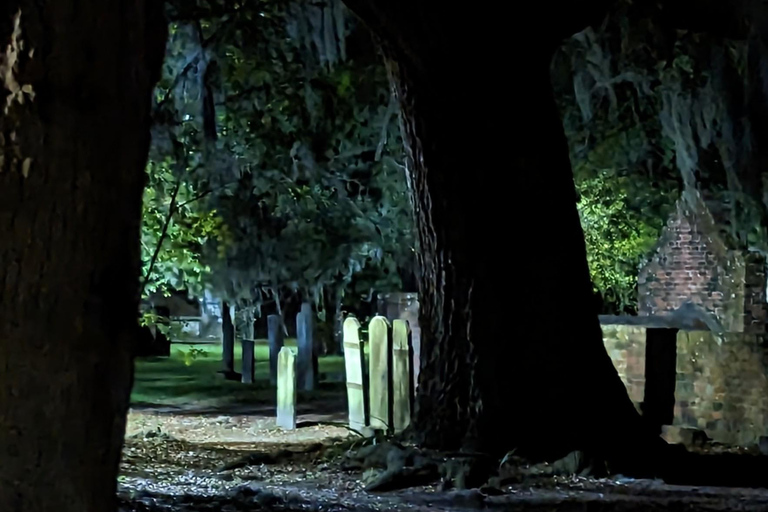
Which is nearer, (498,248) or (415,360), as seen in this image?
(498,248)

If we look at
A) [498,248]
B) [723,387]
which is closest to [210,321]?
[723,387]

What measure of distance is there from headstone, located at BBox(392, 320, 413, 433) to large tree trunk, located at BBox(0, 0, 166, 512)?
24.8ft

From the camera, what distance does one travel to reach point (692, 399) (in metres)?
12.3

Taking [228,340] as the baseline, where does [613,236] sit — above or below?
above

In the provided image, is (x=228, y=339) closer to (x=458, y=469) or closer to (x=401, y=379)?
(x=401, y=379)

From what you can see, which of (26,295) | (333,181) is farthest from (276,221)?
Result: (26,295)

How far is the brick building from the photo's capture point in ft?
53.0

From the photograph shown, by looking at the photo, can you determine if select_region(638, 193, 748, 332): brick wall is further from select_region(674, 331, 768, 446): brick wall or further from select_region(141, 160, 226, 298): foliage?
select_region(141, 160, 226, 298): foliage

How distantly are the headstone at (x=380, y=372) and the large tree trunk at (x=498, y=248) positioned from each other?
3067 millimetres

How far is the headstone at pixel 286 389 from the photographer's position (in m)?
12.4

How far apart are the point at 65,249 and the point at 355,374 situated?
341 inches

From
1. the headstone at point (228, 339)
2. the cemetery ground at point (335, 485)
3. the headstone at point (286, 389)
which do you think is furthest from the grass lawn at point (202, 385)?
the cemetery ground at point (335, 485)

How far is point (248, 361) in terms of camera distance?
19.9 m

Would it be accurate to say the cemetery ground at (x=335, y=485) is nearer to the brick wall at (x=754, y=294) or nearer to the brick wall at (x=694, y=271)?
the brick wall at (x=754, y=294)
